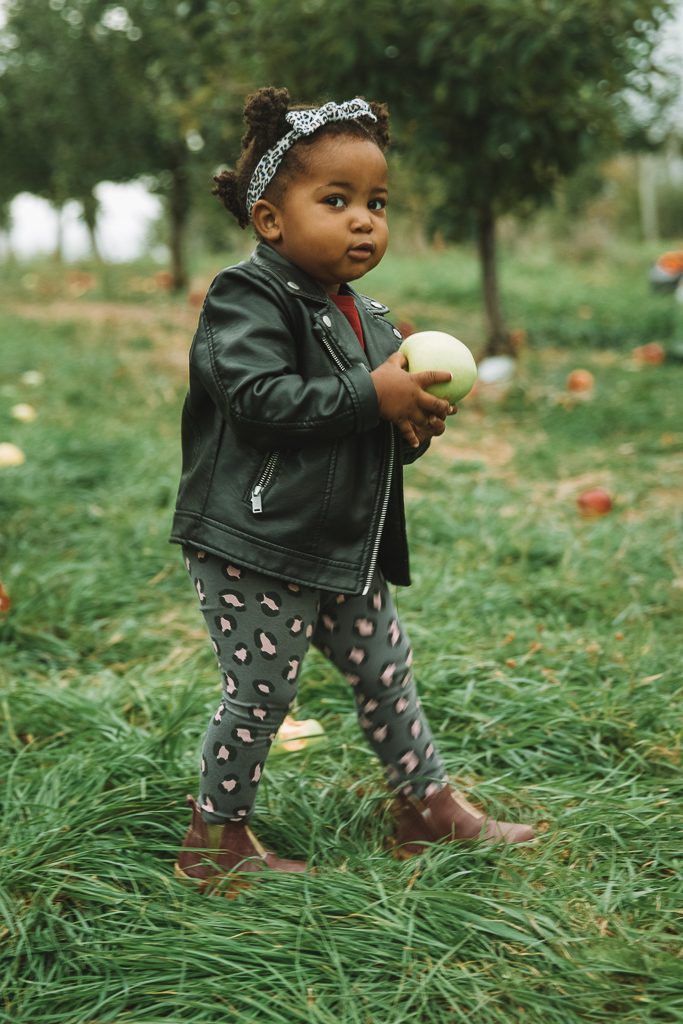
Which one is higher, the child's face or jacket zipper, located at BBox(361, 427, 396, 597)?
the child's face

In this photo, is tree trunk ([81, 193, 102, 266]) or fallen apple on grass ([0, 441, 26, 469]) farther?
tree trunk ([81, 193, 102, 266])

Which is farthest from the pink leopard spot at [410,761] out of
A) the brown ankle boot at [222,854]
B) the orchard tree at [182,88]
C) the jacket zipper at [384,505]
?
the orchard tree at [182,88]

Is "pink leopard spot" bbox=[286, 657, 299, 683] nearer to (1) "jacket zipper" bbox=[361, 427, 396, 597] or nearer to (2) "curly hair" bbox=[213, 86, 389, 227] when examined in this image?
(1) "jacket zipper" bbox=[361, 427, 396, 597]

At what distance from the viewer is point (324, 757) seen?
2.35 metres

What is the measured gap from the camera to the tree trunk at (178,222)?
1109 cm

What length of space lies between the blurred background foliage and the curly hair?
6.00 feet

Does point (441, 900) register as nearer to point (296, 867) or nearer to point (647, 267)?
point (296, 867)

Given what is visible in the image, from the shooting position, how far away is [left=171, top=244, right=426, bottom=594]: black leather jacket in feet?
5.29

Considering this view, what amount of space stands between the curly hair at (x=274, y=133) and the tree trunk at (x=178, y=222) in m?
9.52

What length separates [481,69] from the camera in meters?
5.89

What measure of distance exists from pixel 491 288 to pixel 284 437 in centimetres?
632

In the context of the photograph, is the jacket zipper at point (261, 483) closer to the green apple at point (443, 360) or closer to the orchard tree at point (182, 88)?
the green apple at point (443, 360)

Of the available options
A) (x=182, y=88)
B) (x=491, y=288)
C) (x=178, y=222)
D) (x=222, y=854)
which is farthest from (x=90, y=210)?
(x=222, y=854)

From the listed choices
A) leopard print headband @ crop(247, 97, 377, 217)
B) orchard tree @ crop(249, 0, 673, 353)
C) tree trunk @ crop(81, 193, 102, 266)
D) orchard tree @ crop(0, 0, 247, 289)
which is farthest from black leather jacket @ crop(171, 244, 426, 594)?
tree trunk @ crop(81, 193, 102, 266)
